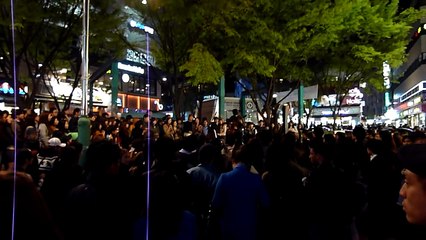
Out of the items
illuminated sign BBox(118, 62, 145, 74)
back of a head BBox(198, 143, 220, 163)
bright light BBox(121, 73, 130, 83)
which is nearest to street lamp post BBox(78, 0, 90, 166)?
back of a head BBox(198, 143, 220, 163)

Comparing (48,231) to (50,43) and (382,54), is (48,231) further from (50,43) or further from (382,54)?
(382,54)

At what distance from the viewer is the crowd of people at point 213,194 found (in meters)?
1.96

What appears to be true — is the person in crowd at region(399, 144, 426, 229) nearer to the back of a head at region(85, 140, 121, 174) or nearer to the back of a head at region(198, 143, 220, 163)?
the back of a head at region(85, 140, 121, 174)

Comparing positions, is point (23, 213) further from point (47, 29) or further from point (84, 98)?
point (47, 29)

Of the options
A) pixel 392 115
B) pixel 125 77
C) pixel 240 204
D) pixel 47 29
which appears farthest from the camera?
pixel 392 115

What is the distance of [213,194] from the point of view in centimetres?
527

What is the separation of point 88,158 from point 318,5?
646 inches

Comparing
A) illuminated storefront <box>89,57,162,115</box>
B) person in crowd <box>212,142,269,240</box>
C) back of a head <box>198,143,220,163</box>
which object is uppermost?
illuminated storefront <box>89,57,162,115</box>

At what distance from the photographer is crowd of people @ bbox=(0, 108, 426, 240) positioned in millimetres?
1959

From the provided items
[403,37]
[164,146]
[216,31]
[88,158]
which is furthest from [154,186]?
[403,37]

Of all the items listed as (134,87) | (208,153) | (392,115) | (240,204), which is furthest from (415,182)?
(392,115)

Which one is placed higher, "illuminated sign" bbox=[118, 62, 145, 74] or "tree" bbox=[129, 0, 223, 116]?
"illuminated sign" bbox=[118, 62, 145, 74]

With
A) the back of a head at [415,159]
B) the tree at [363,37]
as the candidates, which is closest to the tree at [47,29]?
the tree at [363,37]

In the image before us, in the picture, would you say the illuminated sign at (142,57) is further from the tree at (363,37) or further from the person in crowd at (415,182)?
the person in crowd at (415,182)
